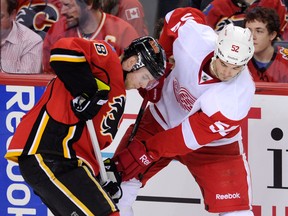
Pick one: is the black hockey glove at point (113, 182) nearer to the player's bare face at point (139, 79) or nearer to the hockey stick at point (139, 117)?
the hockey stick at point (139, 117)

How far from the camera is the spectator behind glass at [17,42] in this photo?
410cm

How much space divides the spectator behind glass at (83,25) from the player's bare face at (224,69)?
0.82m

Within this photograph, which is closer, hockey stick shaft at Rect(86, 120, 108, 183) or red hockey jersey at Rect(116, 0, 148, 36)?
hockey stick shaft at Rect(86, 120, 108, 183)

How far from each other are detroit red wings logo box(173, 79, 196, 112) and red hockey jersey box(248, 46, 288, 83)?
562 mm

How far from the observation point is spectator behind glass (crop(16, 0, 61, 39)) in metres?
4.12

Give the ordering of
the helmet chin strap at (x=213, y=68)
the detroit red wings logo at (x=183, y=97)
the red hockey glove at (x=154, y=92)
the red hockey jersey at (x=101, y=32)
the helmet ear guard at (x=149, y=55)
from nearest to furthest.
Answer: the helmet ear guard at (x=149, y=55), the helmet chin strap at (x=213, y=68), the detroit red wings logo at (x=183, y=97), the red hockey glove at (x=154, y=92), the red hockey jersey at (x=101, y=32)

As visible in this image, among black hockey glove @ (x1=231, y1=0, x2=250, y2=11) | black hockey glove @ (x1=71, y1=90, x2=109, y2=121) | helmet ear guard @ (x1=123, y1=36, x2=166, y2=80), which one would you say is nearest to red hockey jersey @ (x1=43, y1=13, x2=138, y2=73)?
black hockey glove @ (x1=231, y1=0, x2=250, y2=11)

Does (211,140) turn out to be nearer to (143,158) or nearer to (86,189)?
(143,158)

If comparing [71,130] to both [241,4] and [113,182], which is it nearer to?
[113,182]

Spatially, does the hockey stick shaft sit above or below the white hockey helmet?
below

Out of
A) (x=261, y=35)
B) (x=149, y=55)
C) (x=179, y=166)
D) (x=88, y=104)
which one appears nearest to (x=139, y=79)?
(x=149, y=55)

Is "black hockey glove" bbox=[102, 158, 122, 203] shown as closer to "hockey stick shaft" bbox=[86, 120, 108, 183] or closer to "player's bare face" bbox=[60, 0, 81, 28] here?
"hockey stick shaft" bbox=[86, 120, 108, 183]

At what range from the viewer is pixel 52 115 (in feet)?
10.6

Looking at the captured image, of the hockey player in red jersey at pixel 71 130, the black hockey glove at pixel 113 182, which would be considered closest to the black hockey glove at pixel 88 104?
the hockey player in red jersey at pixel 71 130
